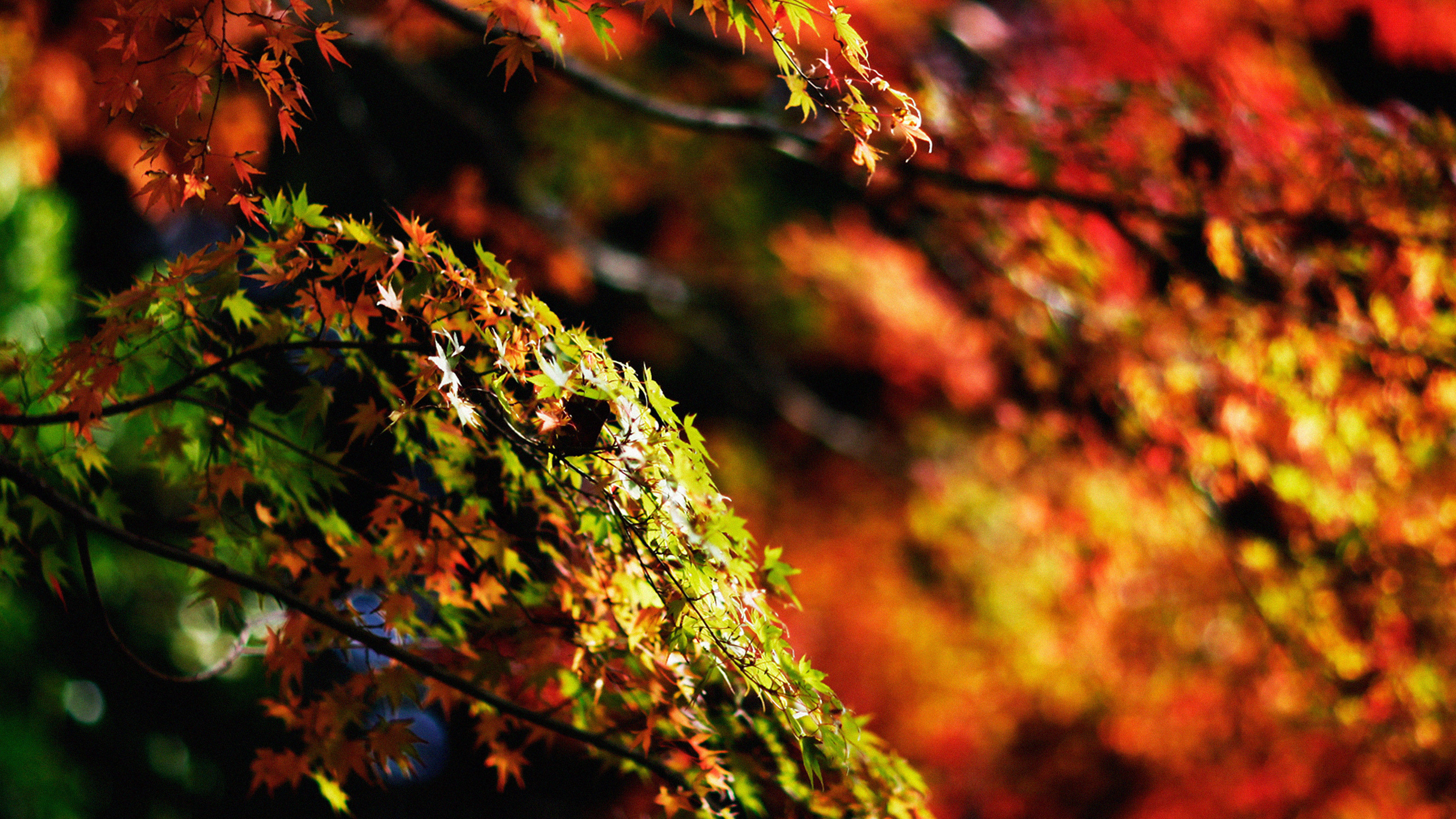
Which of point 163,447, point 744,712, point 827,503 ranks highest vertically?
point 744,712

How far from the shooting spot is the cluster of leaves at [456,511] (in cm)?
161

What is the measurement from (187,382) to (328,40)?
0.82 meters

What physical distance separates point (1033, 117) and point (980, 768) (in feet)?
21.5

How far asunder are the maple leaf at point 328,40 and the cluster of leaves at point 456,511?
0.34 meters

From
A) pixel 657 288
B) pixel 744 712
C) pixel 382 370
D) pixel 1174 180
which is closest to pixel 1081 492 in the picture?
pixel 1174 180

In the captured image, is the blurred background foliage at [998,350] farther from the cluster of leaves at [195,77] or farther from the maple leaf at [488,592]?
the maple leaf at [488,592]

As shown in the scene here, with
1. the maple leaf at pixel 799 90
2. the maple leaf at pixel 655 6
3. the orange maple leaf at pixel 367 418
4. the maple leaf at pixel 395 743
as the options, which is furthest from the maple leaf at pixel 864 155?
the maple leaf at pixel 395 743

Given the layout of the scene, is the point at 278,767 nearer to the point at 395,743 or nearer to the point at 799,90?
the point at 395,743

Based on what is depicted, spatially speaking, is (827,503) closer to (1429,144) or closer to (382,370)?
(1429,144)

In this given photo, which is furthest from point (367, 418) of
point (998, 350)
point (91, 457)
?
point (998, 350)

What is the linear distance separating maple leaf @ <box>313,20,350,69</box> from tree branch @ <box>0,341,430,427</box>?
24.0 inches

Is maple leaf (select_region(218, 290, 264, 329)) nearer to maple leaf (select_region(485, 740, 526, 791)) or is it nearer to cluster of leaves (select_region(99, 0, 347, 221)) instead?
cluster of leaves (select_region(99, 0, 347, 221))

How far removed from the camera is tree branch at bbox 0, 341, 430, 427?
65.1 inches

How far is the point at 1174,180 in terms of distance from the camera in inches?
140
